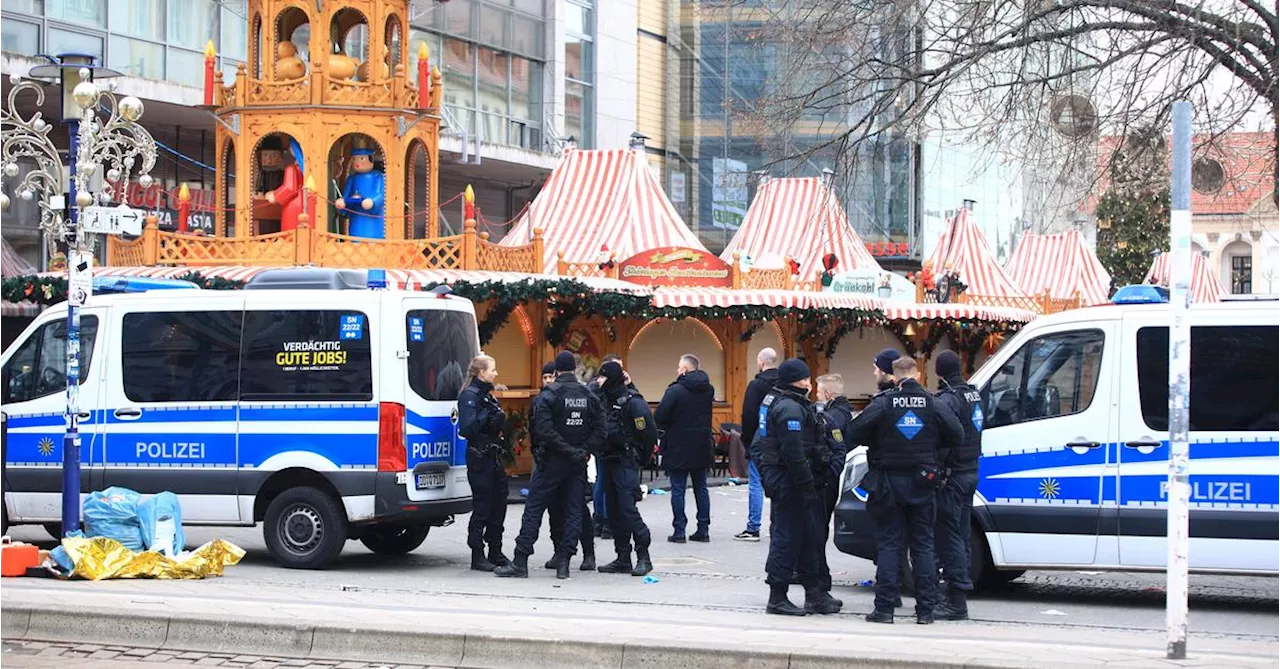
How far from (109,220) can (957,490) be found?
7.07 m

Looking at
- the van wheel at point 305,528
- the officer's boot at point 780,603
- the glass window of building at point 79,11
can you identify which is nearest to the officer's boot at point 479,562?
the van wheel at point 305,528

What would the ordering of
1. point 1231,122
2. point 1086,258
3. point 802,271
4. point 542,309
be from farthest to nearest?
point 1086,258 < point 802,271 < point 542,309 < point 1231,122

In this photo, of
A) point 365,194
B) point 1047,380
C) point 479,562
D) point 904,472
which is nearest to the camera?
point 904,472

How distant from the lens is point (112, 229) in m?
13.4

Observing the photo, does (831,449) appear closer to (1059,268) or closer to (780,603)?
(780,603)

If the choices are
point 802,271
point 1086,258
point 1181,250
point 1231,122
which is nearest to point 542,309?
point 802,271

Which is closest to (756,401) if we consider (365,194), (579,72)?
(365,194)

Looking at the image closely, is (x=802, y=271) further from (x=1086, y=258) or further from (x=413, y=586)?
(x=413, y=586)

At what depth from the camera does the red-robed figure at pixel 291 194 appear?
2170 cm

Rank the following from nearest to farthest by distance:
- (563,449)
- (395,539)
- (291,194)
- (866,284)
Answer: (563,449), (395,539), (291,194), (866,284)

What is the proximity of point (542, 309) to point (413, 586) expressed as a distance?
11694 millimetres

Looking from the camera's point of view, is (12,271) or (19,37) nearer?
(12,271)

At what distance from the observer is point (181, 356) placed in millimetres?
13797

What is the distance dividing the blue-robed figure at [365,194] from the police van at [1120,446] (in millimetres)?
11496
